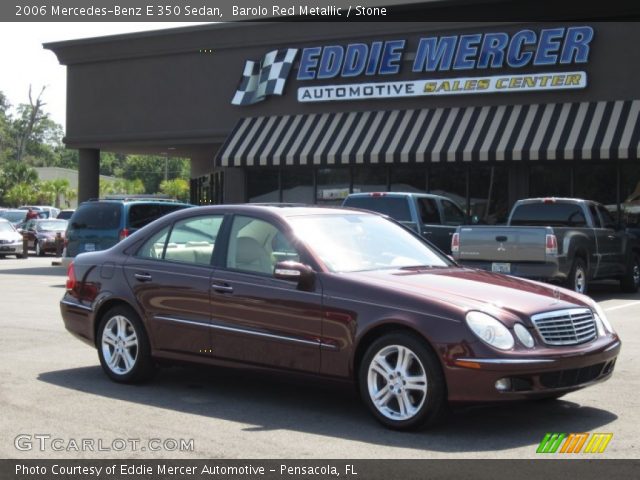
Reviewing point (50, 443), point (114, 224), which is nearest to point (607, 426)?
point (50, 443)

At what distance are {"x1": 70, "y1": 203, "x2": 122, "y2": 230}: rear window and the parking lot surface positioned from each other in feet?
32.0

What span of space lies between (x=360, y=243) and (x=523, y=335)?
1.73 metres

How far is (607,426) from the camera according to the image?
655cm

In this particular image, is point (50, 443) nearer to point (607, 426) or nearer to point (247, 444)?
point (247, 444)

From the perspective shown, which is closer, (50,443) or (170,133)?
(50,443)

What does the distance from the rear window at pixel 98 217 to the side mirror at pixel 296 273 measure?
1259 cm

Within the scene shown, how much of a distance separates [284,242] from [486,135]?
16.7 m

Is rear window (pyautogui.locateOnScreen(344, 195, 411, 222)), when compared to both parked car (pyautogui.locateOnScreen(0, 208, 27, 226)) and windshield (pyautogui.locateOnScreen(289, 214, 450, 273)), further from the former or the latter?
parked car (pyautogui.locateOnScreen(0, 208, 27, 226))

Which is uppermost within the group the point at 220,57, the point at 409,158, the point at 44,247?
the point at 220,57

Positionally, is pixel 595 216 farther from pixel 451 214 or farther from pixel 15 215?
pixel 15 215

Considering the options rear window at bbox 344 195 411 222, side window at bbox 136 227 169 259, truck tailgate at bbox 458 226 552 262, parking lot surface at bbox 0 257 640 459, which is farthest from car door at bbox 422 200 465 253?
side window at bbox 136 227 169 259

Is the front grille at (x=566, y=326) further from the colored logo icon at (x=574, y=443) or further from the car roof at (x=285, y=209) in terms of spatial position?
the car roof at (x=285, y=209)

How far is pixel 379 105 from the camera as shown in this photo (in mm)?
25719
